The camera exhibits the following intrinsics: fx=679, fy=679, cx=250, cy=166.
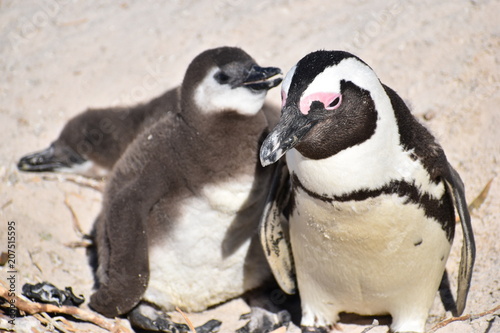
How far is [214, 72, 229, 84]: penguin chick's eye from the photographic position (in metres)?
3.31

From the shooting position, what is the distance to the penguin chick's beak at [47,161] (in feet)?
15.1

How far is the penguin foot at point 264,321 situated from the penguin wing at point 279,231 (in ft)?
0.76

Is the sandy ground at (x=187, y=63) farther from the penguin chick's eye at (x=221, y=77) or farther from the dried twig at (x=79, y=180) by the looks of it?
the penguin chick's eye at (x=221, y=77)

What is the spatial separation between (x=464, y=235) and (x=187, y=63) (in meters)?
2.95

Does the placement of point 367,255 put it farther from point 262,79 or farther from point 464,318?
point 262,79

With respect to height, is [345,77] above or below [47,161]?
above

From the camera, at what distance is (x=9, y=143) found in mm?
4934

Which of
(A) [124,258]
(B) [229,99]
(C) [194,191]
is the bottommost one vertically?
(A) [124,258]

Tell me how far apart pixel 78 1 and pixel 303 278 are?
4495 millimetres

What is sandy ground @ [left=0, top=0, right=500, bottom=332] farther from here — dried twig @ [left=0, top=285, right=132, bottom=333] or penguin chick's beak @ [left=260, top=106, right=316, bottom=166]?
penguin chick's beak @ [left=260, top=106, right=316, bottom=166]

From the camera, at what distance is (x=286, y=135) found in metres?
2.40

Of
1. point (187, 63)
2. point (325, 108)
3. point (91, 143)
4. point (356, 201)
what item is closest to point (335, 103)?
point (325, 108)

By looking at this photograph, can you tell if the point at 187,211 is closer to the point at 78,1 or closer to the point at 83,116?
the point at 83,116

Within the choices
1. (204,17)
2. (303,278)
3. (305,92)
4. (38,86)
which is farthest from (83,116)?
(305,92)
